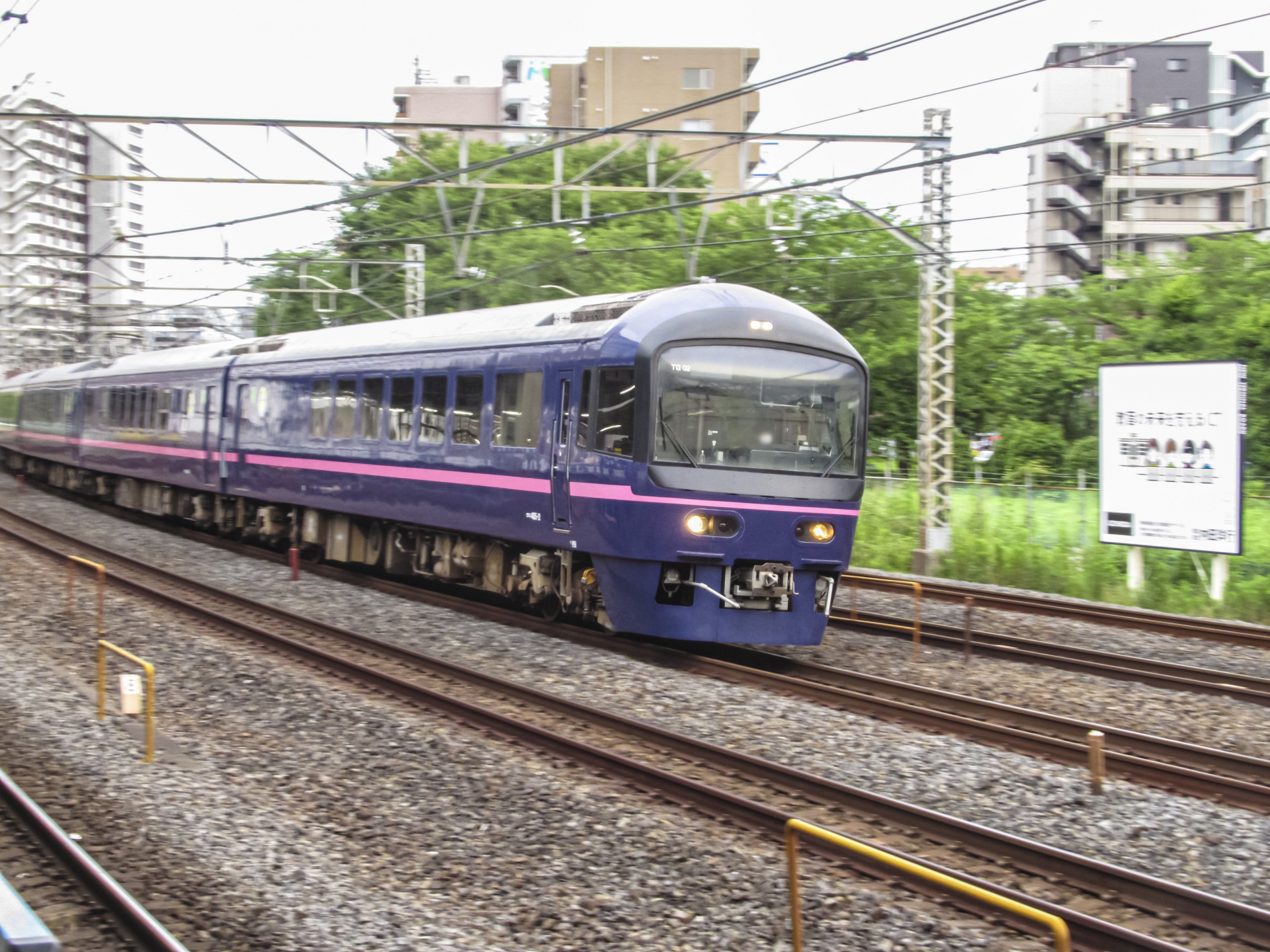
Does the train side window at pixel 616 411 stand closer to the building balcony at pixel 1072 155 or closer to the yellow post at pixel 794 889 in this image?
the yellow post at pixel 794 889

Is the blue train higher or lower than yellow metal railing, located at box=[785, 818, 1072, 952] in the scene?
higher

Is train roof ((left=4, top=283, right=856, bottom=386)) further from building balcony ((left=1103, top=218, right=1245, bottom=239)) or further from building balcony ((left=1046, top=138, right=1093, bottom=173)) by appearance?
building balcony ((left=1103, top=218, right=1245, bottom=239))

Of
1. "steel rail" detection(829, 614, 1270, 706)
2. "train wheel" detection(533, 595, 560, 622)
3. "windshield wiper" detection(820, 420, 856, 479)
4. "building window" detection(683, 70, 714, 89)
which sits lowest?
"steel rail" detection(829, 614, 1270, 706)

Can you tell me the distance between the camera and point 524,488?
11578 millimetres

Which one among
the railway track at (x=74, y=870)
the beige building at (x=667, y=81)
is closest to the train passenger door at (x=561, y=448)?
the railway track at (x=74, y=870)

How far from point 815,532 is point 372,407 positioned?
6.36 meters

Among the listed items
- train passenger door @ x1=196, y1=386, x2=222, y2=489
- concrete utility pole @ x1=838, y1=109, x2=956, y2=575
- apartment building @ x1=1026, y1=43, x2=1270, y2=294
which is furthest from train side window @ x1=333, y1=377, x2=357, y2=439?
apartment building @ x1=1026, y1=43, x2=1270, y2=294

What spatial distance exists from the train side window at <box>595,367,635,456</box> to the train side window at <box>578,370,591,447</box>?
5.4 inches

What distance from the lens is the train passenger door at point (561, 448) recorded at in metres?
10.9

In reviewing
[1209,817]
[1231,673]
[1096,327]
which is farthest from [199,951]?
[1096,327]

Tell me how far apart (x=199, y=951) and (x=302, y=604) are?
30.6 ft

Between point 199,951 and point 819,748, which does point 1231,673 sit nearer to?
point 819,748

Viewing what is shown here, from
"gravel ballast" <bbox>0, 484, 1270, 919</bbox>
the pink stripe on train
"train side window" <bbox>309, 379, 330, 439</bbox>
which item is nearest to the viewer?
"gravel ballast" <bbox>0, 484, 1270, 919</bbox>

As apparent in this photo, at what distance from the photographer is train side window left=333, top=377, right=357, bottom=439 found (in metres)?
15.0
